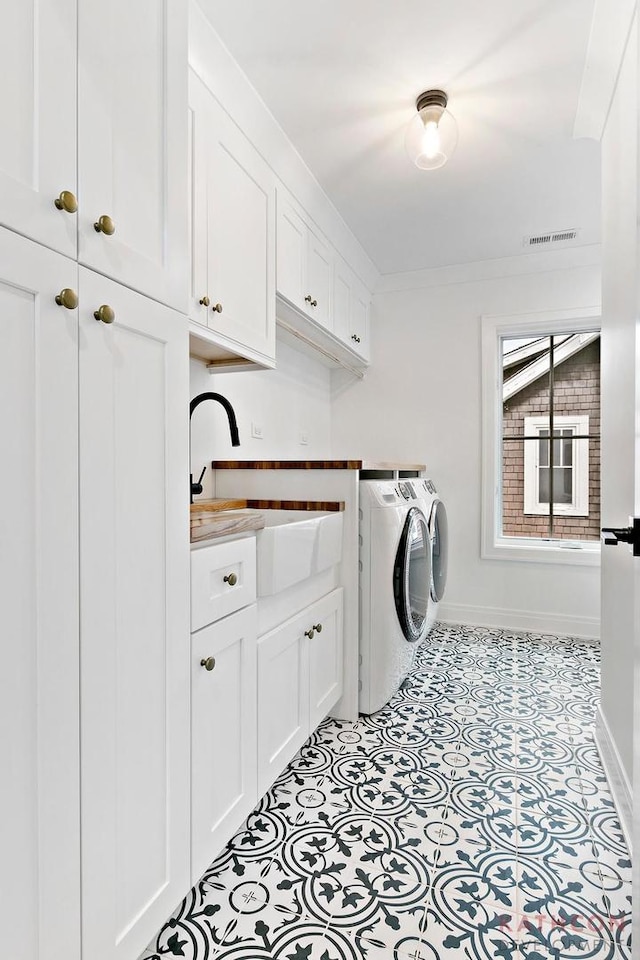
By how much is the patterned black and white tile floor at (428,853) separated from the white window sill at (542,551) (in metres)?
1.20

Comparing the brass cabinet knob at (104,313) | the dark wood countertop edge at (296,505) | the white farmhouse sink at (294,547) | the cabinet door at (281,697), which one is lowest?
the cabinet door at (281,697)

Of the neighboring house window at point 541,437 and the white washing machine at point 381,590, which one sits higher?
the neighboring house window at point 541,437

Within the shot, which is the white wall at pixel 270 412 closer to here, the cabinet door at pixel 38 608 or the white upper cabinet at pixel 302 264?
the white upper cabinet at pixel 302 264

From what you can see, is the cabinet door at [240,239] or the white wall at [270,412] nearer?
the cabinet door at [240,239]

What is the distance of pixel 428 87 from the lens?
189 cm

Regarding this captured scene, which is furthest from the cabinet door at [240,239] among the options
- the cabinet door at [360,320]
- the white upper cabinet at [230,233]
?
the cabinet door at [360,320]

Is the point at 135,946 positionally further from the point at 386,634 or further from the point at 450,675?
the point at 450,675

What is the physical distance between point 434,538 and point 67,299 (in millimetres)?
2397

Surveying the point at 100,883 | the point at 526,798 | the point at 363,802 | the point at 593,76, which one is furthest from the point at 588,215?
the point at 100,883

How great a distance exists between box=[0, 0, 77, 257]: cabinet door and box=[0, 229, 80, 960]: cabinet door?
1.9 inches

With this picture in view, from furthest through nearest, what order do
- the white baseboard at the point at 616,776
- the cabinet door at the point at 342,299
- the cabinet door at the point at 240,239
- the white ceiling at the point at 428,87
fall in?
1. the cabinet door at the point at 342,299
2. the cabinet door at the point at 240,239
3. the white ceiling at the point at 428,87
4. the white baseboard at the point at 616,776

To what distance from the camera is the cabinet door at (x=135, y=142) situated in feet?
2.90

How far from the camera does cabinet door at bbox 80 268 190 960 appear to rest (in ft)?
2.94

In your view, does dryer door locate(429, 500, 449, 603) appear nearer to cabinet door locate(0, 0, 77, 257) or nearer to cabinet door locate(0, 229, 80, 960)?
cabinet door locate(0, 229, 80, 960)
